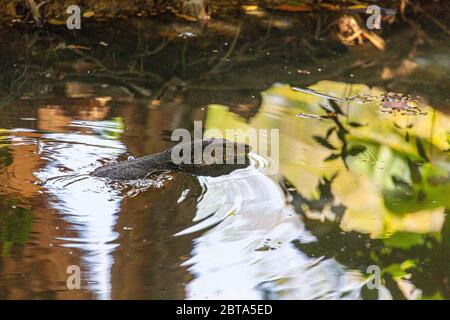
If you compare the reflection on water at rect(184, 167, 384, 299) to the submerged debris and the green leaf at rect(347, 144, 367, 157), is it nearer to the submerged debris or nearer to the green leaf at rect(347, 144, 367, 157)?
the green leaf at rect(347, 144, 367, 157)

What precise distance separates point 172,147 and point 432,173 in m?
1.77

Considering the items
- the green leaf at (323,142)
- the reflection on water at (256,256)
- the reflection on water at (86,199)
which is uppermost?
the reflection on water at (256,256)

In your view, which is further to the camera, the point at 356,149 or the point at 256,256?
the point at 356,149

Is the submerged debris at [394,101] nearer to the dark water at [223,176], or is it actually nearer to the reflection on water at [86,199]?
the dark water at [223,176]

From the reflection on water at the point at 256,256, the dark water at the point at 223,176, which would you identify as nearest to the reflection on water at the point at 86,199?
the dark water at the point at 223,176

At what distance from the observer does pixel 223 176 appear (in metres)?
5.15

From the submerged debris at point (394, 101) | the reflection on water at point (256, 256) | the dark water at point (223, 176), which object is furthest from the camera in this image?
the submerged debris at point (394, 101)

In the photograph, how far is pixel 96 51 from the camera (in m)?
7.64

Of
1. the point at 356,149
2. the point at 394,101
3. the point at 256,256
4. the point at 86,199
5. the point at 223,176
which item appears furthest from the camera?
the point at 394,101

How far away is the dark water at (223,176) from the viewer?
406 centimetres

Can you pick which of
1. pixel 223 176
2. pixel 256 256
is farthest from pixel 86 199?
pixel 256 256

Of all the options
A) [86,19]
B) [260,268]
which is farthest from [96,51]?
[260,268]

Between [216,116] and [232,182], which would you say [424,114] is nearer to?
[216,116]

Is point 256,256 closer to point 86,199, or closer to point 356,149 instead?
point 86,199
